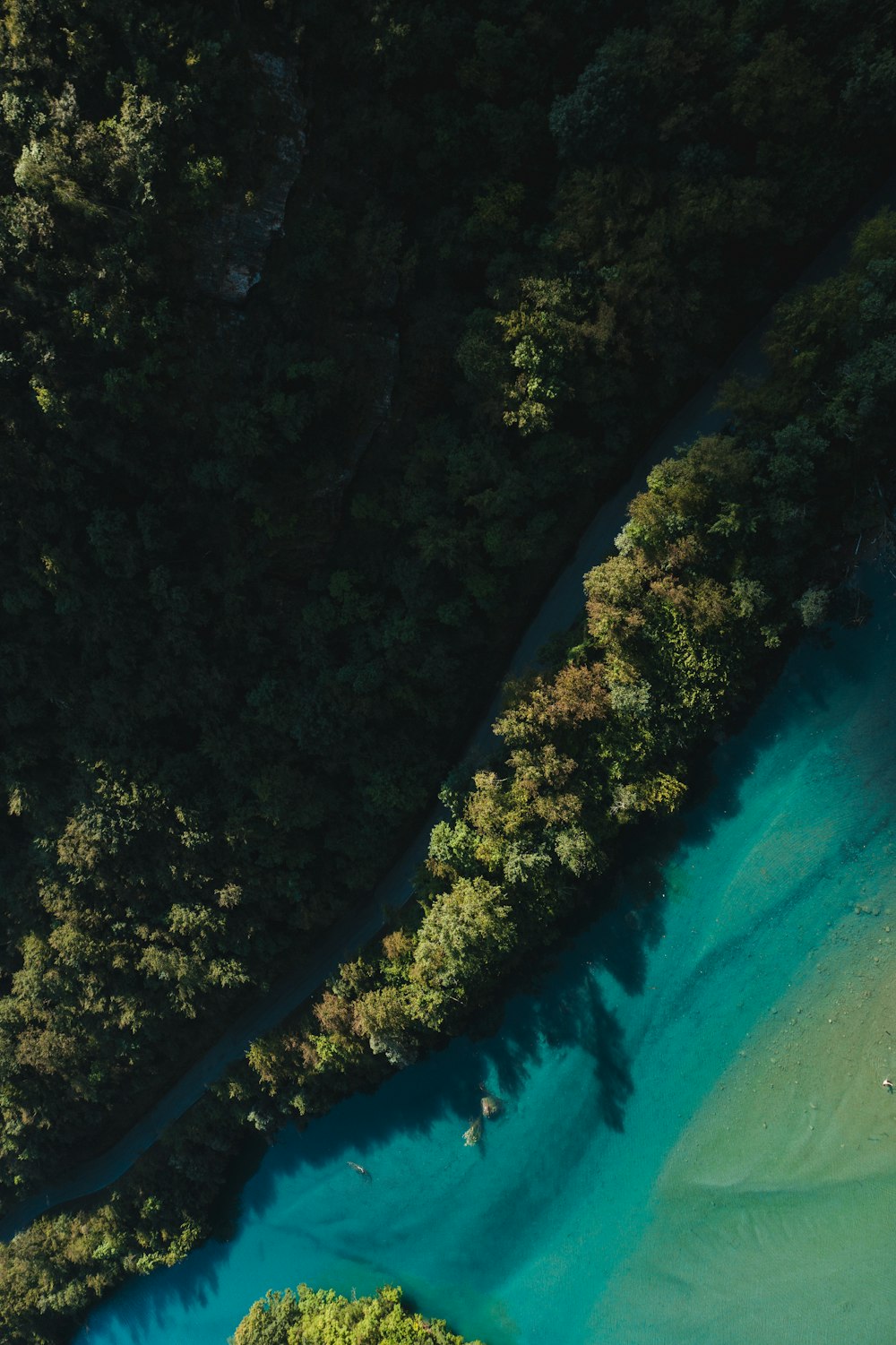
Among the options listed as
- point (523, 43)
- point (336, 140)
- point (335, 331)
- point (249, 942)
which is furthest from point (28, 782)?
point (523, 43)

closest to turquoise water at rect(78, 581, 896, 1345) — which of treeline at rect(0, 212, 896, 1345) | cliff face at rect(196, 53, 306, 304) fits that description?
treeline at rect(0, 212, 896, 1345)

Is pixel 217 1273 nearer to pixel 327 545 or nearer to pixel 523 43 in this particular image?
pixel 327 545

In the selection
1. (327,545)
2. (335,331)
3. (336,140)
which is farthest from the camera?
(327,545)

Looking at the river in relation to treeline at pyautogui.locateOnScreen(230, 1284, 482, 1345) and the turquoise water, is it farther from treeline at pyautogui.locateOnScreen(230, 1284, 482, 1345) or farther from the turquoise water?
treeline at pyautogui.locateOnScreen(230, 1284, 482, 1345)

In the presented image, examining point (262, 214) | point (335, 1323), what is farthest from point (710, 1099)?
point (262, 214)

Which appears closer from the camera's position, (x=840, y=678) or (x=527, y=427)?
(x=527, y=427)

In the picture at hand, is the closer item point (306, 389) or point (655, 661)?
point (306, 389)

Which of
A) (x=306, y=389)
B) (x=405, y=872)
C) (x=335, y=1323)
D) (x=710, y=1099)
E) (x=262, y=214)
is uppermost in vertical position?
(x=262, y=214)

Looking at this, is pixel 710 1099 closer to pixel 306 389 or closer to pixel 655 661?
pixel 655 661

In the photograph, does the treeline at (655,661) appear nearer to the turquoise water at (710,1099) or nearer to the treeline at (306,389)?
the treeline at (306,389)
